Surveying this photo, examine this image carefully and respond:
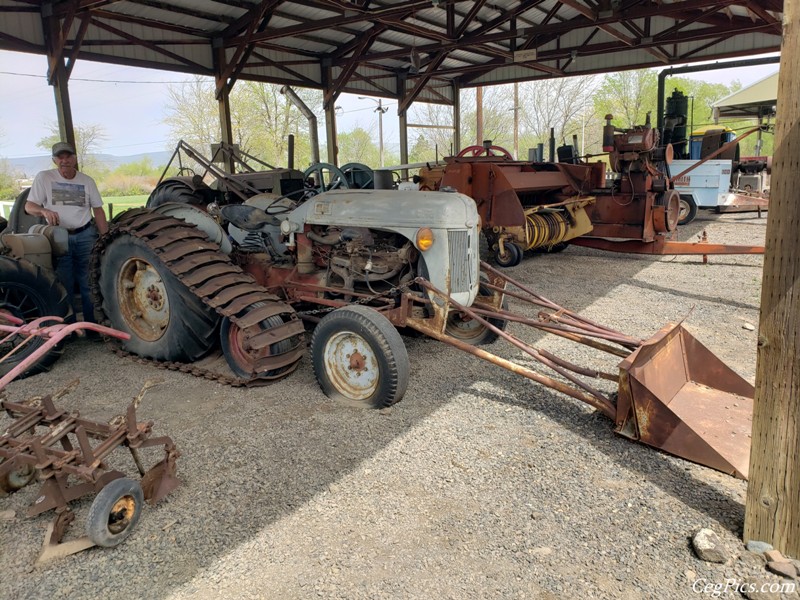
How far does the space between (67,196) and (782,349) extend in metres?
4.95

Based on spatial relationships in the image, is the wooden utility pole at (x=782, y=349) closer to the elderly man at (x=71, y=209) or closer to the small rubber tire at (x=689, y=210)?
the elderly man at (x=71, y=209)

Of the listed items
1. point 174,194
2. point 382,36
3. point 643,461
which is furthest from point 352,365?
point 382,36

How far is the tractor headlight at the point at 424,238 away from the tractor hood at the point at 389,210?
49 millimetres

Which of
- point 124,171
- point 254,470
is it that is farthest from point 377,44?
point 124,171

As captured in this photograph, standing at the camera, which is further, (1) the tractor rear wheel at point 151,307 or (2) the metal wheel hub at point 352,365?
(1) the tractor rear wheel at point 151,307

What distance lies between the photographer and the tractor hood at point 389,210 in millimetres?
3832

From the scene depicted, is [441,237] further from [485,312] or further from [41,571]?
[41,571]

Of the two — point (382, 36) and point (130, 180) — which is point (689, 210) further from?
point (130, 180)

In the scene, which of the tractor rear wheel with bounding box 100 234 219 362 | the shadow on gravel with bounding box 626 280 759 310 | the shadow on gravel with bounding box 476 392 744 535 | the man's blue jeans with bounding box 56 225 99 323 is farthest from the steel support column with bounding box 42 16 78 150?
the shadow on gravel with bounding box 476 392 744 535

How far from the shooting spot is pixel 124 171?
142 feet

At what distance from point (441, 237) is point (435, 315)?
0.51 meters

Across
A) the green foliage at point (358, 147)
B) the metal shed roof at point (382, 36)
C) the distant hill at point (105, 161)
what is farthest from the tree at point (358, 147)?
the metal shed roof at point (382, 36)

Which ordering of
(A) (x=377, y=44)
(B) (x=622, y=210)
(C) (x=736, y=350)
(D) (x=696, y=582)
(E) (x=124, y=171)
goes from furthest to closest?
(E) (x=124, y=171) < (A) (x=377, y=44) < (B) (x=622, y=210) < (C) (x=736, y=350) < (D) (x=696, y=582)

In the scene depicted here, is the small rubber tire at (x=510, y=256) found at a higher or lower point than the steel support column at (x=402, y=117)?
lower
